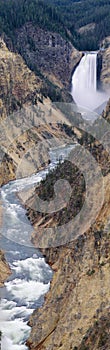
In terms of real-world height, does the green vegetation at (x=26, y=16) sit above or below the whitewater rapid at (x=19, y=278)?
above

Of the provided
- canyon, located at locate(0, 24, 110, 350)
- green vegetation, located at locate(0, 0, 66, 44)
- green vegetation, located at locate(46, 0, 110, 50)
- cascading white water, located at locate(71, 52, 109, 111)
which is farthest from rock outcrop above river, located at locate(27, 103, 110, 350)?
green vegetation, located at locate(46, 0, 110, 50)

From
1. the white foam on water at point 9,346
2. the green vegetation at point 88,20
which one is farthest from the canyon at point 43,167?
the green vegetation at point 88,20

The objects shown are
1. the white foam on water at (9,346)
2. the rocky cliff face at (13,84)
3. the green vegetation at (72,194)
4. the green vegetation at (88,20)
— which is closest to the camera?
the white foam on water at (9,346)

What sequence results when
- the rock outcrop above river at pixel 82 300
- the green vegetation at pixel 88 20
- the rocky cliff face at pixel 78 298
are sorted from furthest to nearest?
the green vegetation at pixel 88 20
the rocky cliff face at pixel 78 298
the rock outcrop above river at pixel 82 300

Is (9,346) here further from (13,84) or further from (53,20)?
(53,20)

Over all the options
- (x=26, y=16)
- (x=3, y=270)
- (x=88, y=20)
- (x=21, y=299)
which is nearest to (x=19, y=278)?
(x=3, y=270)

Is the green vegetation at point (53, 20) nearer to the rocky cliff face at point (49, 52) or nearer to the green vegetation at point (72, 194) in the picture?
the rocky cliff face at point (49, 52)
